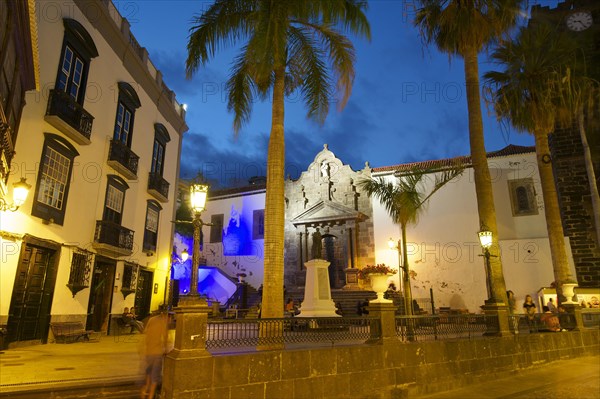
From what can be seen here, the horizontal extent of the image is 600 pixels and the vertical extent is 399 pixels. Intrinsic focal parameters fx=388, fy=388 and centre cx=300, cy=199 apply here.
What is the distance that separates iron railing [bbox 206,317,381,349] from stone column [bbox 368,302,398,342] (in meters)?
0.03

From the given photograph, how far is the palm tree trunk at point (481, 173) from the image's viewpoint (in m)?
10.8

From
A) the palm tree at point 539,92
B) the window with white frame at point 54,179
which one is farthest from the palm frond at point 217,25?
the palm tree at point 539,92

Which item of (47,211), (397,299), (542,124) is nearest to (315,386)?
(47,211)

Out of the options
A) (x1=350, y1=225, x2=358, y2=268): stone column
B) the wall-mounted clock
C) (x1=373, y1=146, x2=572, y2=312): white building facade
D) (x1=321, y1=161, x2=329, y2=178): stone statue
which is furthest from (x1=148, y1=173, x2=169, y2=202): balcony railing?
the wall-mounted clock

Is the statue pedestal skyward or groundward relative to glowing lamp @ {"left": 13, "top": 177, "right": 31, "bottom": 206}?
groundward

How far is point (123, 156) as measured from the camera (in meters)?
14.5

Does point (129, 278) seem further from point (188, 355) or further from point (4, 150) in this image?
point (188, 355)

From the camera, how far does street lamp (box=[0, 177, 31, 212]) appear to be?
8.91 metres

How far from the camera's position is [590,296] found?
14539 mm

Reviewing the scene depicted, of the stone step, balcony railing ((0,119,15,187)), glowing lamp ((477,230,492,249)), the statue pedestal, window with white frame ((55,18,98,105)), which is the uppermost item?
window with white frame ((55,18,98,105))

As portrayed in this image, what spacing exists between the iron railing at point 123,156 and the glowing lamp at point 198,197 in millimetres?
8572

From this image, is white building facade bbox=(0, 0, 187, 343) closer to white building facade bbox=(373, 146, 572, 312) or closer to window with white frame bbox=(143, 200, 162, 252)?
window with white frame bbox=(143, 200, 162, 252)

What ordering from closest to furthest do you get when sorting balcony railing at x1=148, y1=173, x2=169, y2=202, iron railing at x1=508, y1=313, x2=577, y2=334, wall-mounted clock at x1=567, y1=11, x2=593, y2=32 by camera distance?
1. iron railing at x1=508, y1=313, x2=577, y2=334
2. balcony railing at x1=148, y1=173, x2=169, y2=202
3. wall-mounted clock at x1=567, y1=11, x2=593, y2=32

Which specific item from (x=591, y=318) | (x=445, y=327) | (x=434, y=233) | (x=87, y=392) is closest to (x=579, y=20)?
(x=434, y=233)
